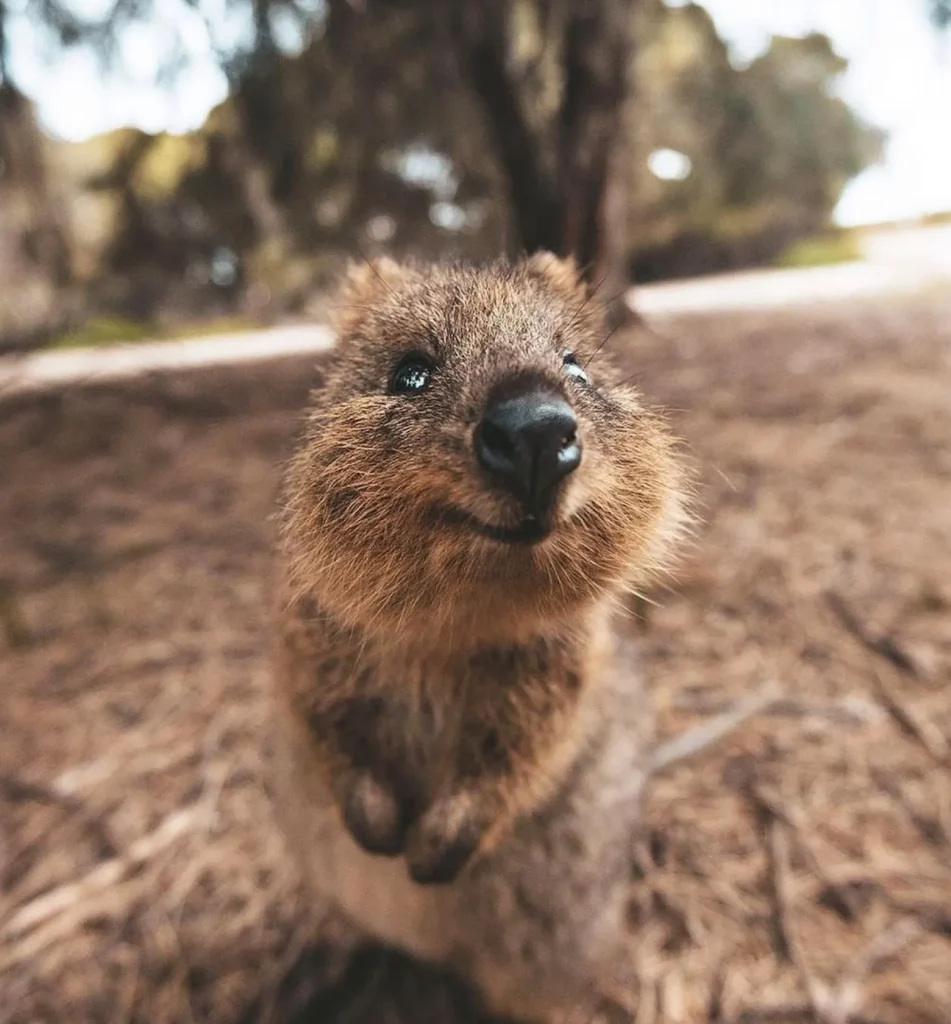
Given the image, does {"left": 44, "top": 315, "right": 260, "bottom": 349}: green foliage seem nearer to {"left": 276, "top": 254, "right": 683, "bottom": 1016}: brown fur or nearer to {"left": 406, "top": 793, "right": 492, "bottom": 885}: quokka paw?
{"left": 276, "top": 254, "right": 683, "bottom": 1016}: brown fur

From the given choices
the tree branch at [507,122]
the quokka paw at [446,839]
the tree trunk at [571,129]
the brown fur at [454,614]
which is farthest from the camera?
the tree branch at [507,122]

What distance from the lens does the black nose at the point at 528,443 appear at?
1.28 m

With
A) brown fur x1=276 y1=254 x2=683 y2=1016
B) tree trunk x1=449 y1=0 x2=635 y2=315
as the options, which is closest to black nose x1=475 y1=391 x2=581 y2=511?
brown fur x1=276 y1=254 x2=683 y2=1016

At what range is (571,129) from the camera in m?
5.37

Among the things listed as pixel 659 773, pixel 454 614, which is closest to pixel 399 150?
pixel 659 773

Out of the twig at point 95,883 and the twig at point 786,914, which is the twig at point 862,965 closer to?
the twig at point 786,914

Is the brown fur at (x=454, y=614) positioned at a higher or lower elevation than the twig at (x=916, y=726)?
higher

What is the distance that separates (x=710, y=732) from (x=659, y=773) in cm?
28

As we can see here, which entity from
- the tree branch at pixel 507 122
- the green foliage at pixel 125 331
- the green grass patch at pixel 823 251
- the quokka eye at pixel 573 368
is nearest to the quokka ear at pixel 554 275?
the quokka eye at pixel 573 368

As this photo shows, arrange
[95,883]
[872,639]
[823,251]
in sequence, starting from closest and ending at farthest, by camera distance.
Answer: [95,883] < [872,639] < [823,251]

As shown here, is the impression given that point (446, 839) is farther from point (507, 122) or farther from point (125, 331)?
point (125, 331)

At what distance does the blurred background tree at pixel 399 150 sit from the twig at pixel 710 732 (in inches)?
76.0

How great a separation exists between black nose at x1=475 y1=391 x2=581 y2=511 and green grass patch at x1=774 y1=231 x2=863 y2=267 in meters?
16.2

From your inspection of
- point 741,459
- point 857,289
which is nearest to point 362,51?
point 741,459
